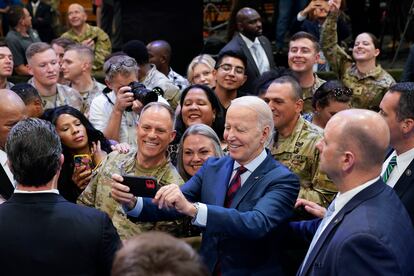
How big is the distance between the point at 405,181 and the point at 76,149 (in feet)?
6.54

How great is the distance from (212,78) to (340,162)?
3548 millimetres

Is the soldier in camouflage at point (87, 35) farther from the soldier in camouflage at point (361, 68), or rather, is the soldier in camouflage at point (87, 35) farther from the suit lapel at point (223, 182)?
the suit lapel at point (223, 182)

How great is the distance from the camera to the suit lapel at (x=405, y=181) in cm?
328

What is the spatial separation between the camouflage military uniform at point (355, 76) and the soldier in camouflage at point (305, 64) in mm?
735

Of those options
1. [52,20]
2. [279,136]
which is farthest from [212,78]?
[52,20]

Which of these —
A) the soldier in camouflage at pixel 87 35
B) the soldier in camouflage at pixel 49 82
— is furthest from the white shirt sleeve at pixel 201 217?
the soldier in camouflage at pixel 87 35

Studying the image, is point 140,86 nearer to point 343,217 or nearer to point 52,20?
point 343,217

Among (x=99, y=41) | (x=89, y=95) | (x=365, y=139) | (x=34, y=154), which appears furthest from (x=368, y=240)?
(x=99, y=41)

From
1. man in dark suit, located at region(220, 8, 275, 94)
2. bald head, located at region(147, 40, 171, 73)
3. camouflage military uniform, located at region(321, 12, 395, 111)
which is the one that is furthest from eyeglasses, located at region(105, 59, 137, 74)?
camouflage military uniform, located at region(321, 12, 395, 111)

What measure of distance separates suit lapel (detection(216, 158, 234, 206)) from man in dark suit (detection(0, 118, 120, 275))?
58 centimetres

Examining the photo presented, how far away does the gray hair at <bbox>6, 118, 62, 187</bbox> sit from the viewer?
271 cm

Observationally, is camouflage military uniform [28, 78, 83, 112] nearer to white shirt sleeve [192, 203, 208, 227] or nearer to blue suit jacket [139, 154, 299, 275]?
blue suit jacket [139, 154, 299, 275]

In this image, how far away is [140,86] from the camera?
16.6 feet

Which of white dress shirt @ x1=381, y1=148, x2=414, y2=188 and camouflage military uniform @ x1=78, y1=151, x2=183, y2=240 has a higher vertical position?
white dress shirt @ x1=381, y1=148, x2=414, y2=188
